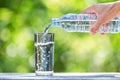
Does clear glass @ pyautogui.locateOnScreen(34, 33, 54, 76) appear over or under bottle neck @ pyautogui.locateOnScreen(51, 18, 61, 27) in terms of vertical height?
under

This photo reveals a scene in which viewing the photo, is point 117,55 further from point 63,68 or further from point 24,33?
point 24,33

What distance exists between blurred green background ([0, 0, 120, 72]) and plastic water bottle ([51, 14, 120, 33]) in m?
2.10

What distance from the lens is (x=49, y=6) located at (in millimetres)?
3773

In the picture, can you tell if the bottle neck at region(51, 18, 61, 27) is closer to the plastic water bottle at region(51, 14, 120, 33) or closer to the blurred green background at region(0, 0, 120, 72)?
the plastic water bottle at region(51, 14, 120, 33)

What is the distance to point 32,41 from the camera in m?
3.71

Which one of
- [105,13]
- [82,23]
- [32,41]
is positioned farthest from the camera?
[32,41]

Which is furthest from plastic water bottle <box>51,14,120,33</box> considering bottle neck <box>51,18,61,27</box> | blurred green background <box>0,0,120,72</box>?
blurred green background <box>0,0,120,72</box>

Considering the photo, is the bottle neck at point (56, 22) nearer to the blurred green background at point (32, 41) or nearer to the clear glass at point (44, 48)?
the clear glass at point (44, 48)

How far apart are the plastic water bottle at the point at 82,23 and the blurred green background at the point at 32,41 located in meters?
2.10

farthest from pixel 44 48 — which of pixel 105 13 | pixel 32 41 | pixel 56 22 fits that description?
pixel 32 41

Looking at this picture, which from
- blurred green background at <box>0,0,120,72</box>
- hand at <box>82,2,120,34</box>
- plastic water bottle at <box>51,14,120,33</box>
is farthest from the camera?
blurred green background at <box>0,0,120,72</box>

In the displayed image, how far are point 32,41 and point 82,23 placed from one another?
220 cm

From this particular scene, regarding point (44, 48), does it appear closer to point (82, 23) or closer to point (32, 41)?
point (82, 23)

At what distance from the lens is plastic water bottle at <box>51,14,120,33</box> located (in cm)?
153
